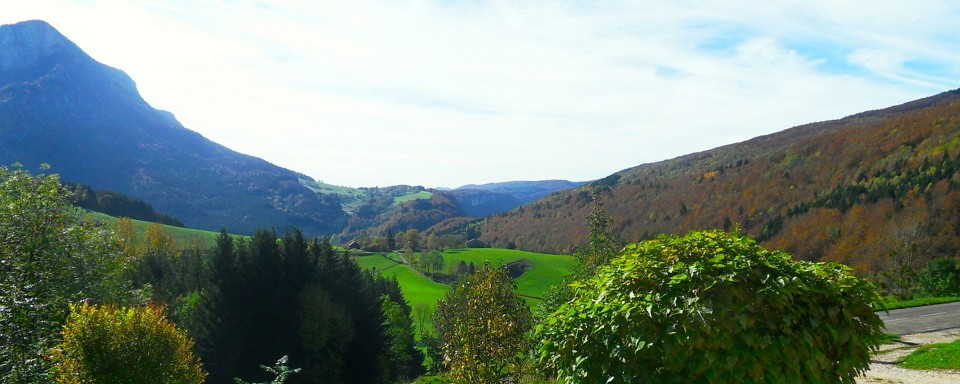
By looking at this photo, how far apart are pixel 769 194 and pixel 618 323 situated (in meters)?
136

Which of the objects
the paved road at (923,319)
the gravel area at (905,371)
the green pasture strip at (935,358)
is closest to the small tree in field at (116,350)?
the gravel area at (905,371)

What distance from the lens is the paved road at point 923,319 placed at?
18.2 m

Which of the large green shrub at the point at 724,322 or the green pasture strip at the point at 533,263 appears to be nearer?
the large green shrub at the point at 724,322

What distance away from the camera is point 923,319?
65.4ft

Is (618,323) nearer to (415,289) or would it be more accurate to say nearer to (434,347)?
(434,347)

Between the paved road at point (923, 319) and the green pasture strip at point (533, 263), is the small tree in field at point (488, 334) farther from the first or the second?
the green pasture strip at point (533, 263)

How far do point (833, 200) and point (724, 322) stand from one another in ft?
382

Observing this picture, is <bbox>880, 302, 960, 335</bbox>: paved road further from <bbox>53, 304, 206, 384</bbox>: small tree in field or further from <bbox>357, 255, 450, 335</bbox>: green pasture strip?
<bbox>357, 255, 450, 335</bbox>: green pasture strip

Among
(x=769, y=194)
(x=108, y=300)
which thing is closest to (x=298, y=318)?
(x=108, y=300)

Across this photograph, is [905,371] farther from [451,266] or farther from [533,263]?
[451,266]

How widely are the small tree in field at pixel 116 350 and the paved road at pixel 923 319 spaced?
70.4 ft

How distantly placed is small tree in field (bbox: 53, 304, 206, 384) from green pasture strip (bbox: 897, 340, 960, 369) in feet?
61.2

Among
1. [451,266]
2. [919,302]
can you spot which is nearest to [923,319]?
[919,302]

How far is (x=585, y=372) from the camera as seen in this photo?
572 centimetres
